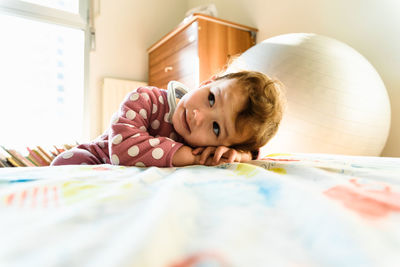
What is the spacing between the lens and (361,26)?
4.52ft

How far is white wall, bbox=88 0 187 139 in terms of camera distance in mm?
2525

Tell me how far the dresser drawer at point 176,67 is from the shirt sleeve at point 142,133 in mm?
1085

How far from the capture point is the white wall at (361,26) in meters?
1.26

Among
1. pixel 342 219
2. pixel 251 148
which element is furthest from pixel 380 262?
pixel 251 148

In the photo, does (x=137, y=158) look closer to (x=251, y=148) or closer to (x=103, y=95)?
(x=251, y=148)

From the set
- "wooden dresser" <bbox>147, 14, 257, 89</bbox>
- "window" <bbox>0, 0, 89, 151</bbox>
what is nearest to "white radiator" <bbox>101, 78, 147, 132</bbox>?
"window" <bbox>0, 0, 89, 151</bbox>

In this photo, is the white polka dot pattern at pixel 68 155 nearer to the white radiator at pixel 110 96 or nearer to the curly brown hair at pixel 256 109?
the curly brown hair at pixel 256 109

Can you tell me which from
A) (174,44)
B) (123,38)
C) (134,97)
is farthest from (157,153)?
(123,38)

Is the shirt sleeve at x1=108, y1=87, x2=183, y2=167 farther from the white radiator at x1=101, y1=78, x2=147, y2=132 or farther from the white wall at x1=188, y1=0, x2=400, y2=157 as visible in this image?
the white radiator at x1=101, y1=78, x2=147, y2=132

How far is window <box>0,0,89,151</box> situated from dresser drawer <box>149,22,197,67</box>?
27.1 inches

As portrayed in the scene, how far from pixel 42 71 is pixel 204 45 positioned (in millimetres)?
1698

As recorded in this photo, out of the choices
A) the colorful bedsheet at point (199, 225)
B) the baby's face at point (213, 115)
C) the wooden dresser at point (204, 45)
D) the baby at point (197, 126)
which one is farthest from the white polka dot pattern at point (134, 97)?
the wooden dresser at point (204, 45)

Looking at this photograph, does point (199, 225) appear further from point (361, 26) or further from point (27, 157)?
point (361, 26)

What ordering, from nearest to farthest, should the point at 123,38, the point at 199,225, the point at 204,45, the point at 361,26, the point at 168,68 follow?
the point at 199,225 → the point at 361,26 → the point at 204,45 → the point at 168,68 → the point at 123,38
